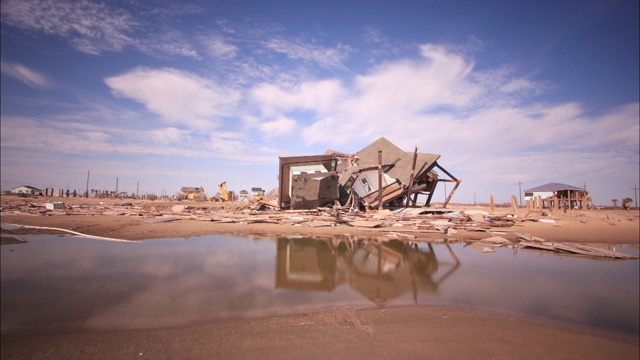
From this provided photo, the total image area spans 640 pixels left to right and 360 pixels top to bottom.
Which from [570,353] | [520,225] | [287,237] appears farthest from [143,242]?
[520,225]

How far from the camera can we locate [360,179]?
2461cm

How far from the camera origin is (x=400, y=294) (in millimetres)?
5336

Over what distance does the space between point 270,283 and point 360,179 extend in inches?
767

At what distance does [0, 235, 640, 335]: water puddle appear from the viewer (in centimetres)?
430

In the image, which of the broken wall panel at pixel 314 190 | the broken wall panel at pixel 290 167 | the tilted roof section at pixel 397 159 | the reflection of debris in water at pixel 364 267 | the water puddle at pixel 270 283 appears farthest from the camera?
the broken wall panel at pixel 290 167

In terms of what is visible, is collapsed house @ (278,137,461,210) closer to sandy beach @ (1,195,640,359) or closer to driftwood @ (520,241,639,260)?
driftwood @ (520,241,639,260)

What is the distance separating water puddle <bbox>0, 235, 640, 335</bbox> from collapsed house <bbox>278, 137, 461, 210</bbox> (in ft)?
40.8

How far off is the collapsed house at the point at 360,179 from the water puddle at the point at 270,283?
490 inches

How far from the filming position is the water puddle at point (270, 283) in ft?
14.1

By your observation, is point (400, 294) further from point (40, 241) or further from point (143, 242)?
point (40, 241)

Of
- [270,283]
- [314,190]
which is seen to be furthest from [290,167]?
[270,283]

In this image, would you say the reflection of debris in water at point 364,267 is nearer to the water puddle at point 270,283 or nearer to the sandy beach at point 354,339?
the water puddle at point 270,283

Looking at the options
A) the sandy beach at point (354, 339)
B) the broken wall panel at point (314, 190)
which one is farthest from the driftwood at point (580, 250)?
the broken wall panel at point (314, 190)

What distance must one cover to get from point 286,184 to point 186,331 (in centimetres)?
2142
